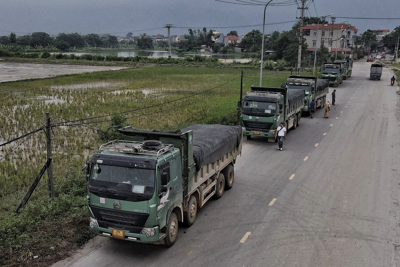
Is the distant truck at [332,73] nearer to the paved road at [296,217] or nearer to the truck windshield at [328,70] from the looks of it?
the truck windshield at [328,70]

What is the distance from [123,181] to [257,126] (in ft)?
42.1

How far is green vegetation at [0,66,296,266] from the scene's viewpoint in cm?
946

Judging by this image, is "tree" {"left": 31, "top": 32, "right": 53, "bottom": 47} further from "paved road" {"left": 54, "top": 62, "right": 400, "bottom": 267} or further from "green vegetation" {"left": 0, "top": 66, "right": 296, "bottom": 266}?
"paved road" {"left": 54, "top": 62, "right": 400, "bottom": 267}

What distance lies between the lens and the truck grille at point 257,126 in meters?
19.8

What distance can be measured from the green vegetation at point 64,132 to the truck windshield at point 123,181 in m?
2.28

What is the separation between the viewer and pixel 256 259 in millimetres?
8922

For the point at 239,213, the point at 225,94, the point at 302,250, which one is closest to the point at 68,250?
the point at 239,213

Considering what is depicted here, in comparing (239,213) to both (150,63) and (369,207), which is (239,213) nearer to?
(369,207)

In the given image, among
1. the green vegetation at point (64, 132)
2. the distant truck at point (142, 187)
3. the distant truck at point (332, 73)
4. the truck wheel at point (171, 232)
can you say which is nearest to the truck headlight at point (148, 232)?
the distant truck at point (142, 187)

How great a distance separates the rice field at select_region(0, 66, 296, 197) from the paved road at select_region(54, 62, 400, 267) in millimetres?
5529

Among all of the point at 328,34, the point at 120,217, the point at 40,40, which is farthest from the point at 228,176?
the point at 40,40

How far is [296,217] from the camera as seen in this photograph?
37.1 ft

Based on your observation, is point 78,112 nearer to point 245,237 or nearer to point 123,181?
point 123,181

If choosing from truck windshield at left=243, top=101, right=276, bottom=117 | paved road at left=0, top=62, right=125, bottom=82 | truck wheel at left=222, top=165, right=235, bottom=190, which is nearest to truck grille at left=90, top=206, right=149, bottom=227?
truck wheel at left=222, top=165, right=235, bottom=190
